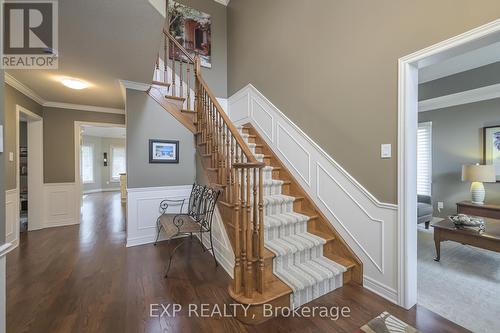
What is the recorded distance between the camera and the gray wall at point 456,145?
12.7 ft

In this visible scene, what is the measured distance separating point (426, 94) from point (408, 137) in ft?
12.7

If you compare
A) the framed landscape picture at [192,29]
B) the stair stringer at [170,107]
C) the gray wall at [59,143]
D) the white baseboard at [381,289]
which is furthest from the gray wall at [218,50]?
the white baseboard at [381,289]

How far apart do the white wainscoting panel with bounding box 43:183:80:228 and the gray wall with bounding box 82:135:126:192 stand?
579cm

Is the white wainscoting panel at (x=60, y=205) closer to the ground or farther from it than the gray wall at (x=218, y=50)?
closer to the ground

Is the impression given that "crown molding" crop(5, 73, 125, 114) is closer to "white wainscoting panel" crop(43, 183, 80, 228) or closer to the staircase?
"white wainscoting panel" crop(43, 183, 80, 228)

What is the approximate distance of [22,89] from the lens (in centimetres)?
337

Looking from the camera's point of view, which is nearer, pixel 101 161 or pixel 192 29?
pixel 192 29

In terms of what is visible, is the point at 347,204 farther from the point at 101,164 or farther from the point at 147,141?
the point at 101,164

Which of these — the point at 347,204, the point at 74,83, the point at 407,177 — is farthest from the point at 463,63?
the point at 74,83

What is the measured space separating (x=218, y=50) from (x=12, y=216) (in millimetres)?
4657

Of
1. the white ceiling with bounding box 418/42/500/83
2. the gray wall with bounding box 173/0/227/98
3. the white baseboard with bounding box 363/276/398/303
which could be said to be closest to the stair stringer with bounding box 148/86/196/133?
the gray wall with bounding box 173/0/227/98

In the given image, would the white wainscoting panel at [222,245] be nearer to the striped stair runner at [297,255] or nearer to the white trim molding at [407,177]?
the striped stair runner at [297,255]

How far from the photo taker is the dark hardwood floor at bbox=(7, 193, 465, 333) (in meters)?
1.62

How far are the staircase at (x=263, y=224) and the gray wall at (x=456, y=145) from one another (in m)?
3.65
